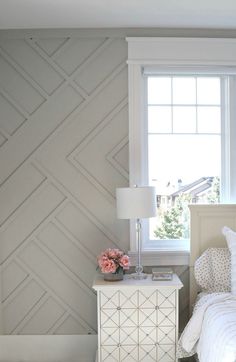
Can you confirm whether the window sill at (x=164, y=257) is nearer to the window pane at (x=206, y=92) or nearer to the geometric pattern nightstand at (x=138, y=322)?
the geometric pattern nightstand at (x=138, y=322)

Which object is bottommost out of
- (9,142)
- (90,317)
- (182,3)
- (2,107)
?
(90,317)

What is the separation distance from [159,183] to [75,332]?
1.28 metres

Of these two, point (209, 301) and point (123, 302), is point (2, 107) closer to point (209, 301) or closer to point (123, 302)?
point (123, 302)

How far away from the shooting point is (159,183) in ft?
10.2

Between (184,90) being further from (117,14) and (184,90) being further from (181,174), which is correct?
(117,14)

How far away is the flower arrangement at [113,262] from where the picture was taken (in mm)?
2586

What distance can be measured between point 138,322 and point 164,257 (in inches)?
22.5

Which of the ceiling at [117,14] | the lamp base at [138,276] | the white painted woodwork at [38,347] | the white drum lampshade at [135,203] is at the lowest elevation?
the white painted woodwork at [38,347]

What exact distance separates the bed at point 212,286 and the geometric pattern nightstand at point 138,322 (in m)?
0.12

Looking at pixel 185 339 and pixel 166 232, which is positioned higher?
pixel 166 232

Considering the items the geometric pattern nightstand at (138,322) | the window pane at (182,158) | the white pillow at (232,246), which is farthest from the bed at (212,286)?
the window pane at (182,158)

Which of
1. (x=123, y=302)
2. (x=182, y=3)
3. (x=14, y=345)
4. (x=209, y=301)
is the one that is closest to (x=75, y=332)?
(x=14, y=345)

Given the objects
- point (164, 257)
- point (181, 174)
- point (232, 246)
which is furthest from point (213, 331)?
point (181, 174)

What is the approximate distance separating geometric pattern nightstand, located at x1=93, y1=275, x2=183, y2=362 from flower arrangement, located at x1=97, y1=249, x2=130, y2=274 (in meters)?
0.09
